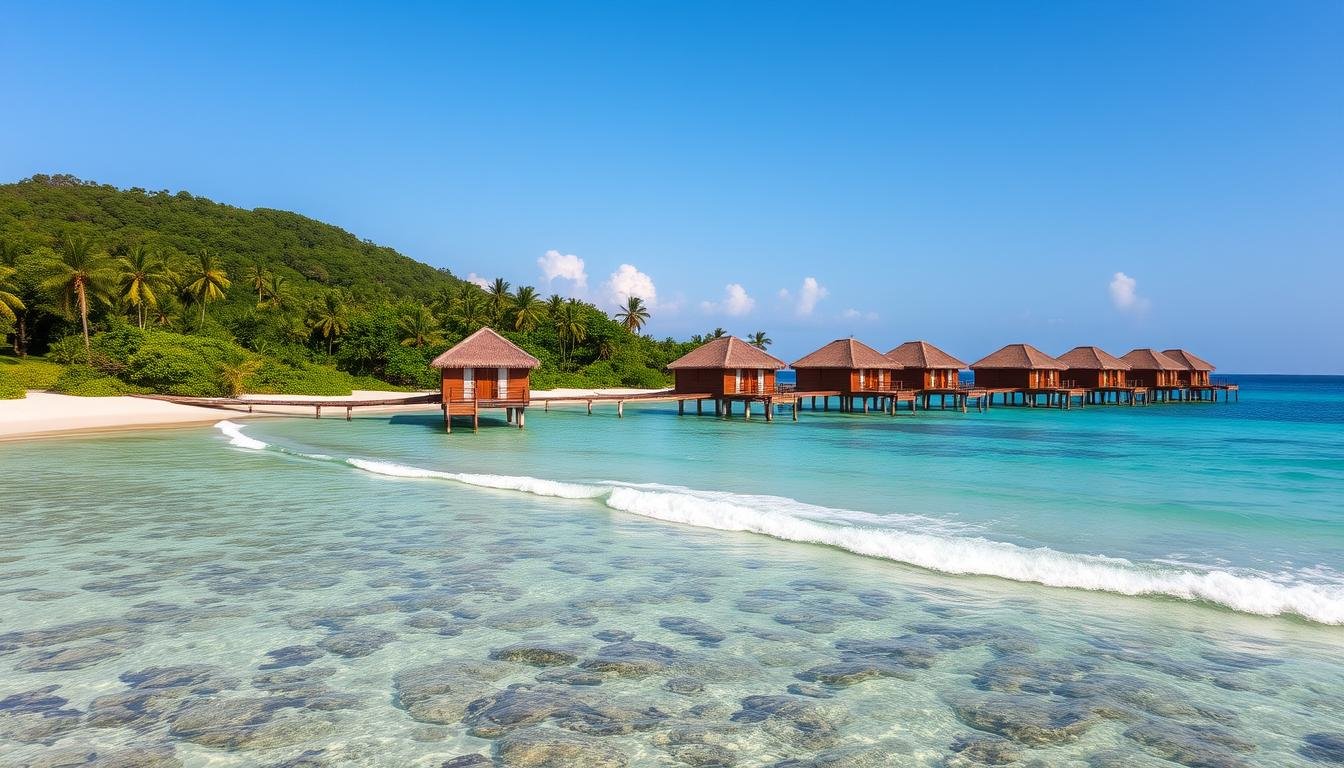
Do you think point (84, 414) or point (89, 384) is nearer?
point (84, 414)

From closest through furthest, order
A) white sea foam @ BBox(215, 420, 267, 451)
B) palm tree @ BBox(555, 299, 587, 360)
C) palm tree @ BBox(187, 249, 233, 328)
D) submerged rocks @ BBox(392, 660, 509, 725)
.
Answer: submerged rocks @ BBox(392, 660, 509, 725), white sea foam @ BBox(215, 420, 267, 451), palm tree @ BBox(187, 249, 233, 328), palm tree @ BBox(555, 299, 587, 360)

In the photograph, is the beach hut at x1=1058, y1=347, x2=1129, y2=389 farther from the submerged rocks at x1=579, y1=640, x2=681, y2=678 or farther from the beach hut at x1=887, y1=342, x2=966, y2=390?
the submerged rocks at x1=579, y1=640, x2=681, y2=678

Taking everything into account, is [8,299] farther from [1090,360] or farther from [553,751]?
[1090,360]

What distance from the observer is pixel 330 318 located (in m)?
50.1

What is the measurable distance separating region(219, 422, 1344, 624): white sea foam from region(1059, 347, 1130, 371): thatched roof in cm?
4703

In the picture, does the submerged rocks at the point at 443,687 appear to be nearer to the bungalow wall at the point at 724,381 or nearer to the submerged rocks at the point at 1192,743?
the submerged rocks at the point at 1192,743

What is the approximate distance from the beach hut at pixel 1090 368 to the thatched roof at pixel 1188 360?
10.7m

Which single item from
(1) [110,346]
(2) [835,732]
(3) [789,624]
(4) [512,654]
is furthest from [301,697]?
(1) [110,346]

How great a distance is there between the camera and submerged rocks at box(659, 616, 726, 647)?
621 centimetres

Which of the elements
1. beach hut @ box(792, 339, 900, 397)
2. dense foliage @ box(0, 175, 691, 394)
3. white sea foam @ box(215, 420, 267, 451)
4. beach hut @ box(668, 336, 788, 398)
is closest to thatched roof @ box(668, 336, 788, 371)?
beach hut @ box(668, 336, 788, 398)

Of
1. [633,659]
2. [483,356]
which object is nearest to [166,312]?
[483,356]

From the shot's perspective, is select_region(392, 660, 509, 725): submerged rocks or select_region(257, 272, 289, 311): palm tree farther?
select_region(257, 272, 289, 311): palm tree

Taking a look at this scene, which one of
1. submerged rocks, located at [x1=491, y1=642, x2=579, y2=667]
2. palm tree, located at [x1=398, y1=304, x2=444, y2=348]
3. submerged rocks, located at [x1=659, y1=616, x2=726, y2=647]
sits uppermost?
palm tree, located at [x1=398, y1=304, x2=444, y2=348]

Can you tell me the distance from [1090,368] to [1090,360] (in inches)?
27.8
